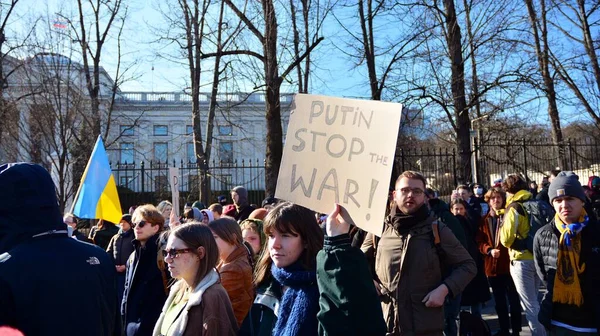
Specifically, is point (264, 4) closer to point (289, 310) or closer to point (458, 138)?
point (458, 138)

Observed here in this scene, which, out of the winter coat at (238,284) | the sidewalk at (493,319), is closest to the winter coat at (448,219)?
the winter coat at (238,284)

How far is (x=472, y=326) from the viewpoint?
203 inches

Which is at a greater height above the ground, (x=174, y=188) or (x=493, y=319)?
(x=174, y=188)

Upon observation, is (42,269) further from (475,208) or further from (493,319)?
(475,208)

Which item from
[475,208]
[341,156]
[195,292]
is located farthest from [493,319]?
[341,156]

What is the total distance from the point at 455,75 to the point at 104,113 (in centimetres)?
1501

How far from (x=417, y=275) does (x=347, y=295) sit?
1784mm

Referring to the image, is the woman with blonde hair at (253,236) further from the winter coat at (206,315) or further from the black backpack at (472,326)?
the black backpack at (472,326)

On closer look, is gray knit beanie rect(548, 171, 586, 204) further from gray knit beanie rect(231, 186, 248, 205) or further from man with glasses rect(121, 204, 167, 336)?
gray knit beanie rect(231, 186, 248, 205)

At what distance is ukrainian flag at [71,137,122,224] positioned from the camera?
664 centimetres

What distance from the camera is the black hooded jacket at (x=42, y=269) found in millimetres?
2164

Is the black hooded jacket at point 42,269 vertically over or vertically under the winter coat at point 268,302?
over

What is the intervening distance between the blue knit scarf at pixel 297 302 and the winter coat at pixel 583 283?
94.2 inches

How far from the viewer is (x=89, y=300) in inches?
93.7
